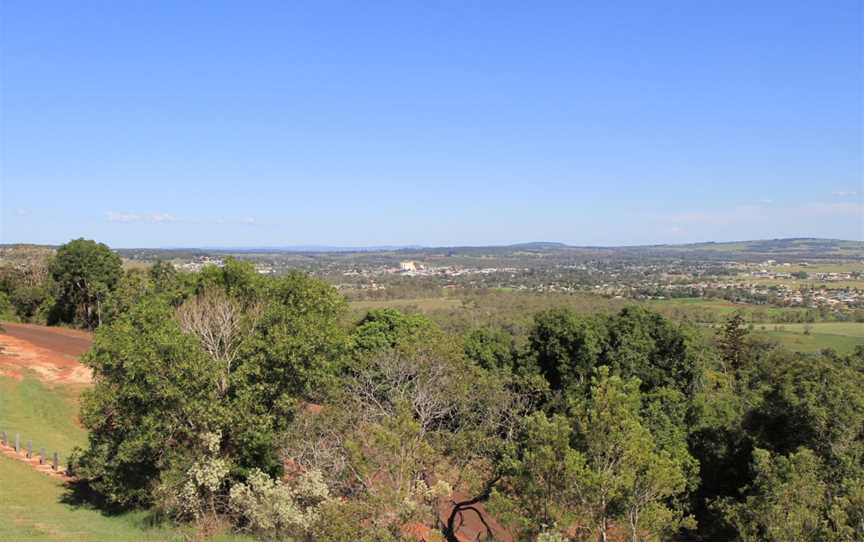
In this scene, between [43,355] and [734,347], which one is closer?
[43,355]

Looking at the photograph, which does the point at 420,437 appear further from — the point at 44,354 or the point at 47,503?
the point at 44,354

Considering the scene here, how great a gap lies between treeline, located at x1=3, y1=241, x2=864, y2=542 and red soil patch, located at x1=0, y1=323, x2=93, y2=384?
43.4 feet

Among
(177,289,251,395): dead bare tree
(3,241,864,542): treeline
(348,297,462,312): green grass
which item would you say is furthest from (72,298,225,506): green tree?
(348,297,462,312): green grass

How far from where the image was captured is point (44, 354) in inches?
1652

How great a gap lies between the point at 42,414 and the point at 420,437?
2490 centimetres

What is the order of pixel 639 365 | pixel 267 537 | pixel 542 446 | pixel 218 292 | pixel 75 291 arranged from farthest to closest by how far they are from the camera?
pixel 75 291, pixel 639 365, pixel 218 292, pixel 267 537, pixel 542 446

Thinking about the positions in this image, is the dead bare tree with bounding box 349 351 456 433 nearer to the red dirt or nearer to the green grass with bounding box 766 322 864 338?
the red dirt

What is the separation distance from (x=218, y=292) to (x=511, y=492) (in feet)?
57.0

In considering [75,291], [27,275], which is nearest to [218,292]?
[75,291]

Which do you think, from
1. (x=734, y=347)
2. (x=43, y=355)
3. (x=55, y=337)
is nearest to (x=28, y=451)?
(x=43, y=355)

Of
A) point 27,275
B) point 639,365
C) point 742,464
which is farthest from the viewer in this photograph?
point 27,275

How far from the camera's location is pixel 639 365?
3212 centimetres

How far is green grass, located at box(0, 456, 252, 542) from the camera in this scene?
1781cm

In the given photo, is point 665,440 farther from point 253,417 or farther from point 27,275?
point 27,275
